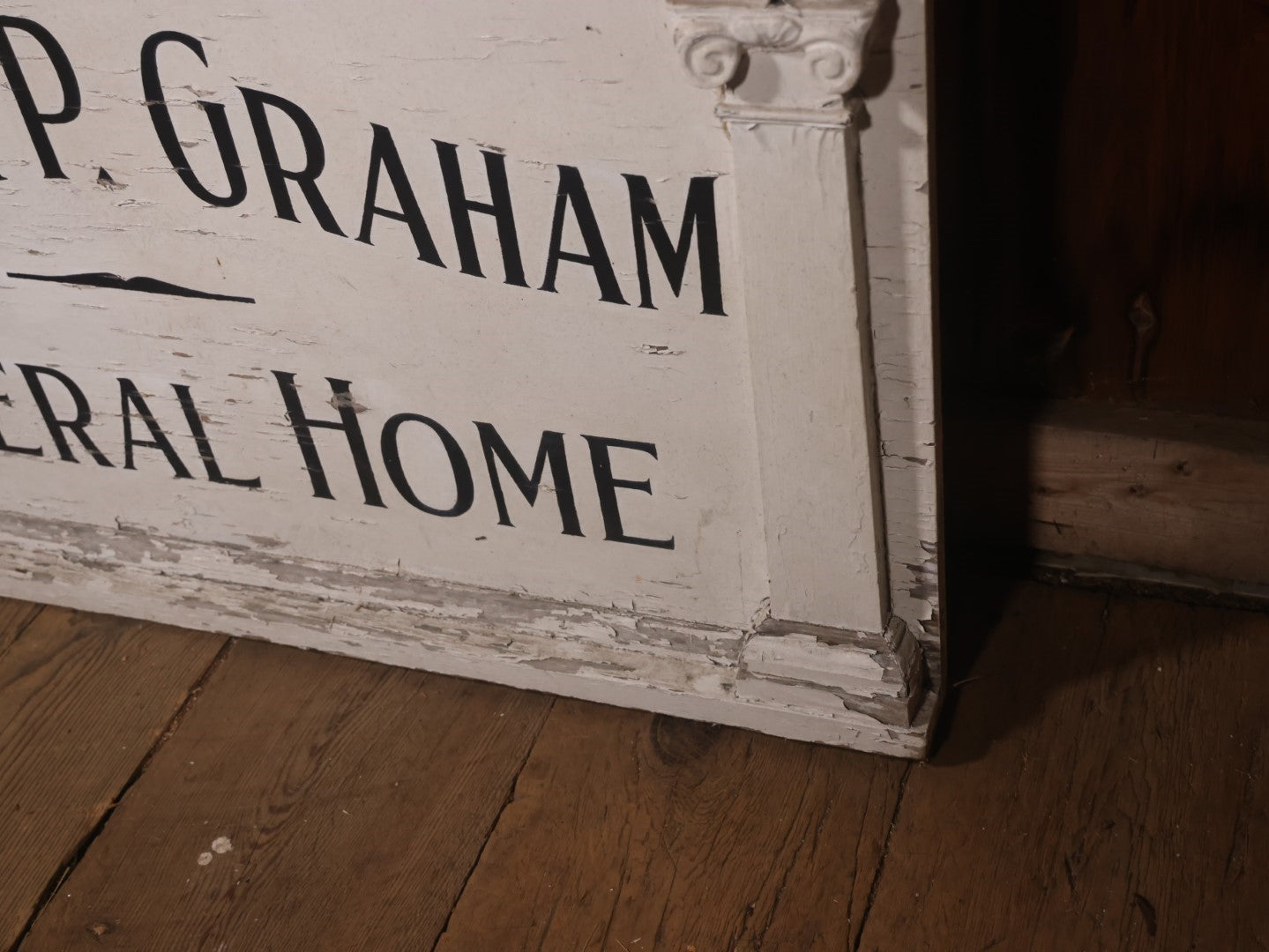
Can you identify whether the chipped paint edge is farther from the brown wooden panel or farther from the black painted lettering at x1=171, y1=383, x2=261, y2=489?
the brown wooden panel

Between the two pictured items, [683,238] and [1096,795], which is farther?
[1096,795]

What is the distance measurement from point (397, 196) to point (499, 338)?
0.15 m

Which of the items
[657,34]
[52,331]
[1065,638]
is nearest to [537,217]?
[657,34]

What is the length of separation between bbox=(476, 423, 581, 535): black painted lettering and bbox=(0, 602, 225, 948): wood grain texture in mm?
488

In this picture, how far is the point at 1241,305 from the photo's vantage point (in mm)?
1238

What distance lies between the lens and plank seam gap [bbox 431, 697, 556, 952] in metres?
1.23

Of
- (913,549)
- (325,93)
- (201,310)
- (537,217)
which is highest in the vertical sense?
(325,93)

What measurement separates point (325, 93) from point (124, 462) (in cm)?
58

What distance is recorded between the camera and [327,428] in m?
1.32

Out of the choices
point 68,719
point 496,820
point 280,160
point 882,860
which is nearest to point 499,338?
point 280,160

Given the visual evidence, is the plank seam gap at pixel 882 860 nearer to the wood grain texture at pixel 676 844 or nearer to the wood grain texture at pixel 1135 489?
the wood grain texture at pixel 676 844

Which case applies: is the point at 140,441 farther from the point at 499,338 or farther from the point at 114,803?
the point at 499,338

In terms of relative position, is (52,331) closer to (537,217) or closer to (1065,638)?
(537,217)

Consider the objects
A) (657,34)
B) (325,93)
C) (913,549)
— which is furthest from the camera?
(913,549)
